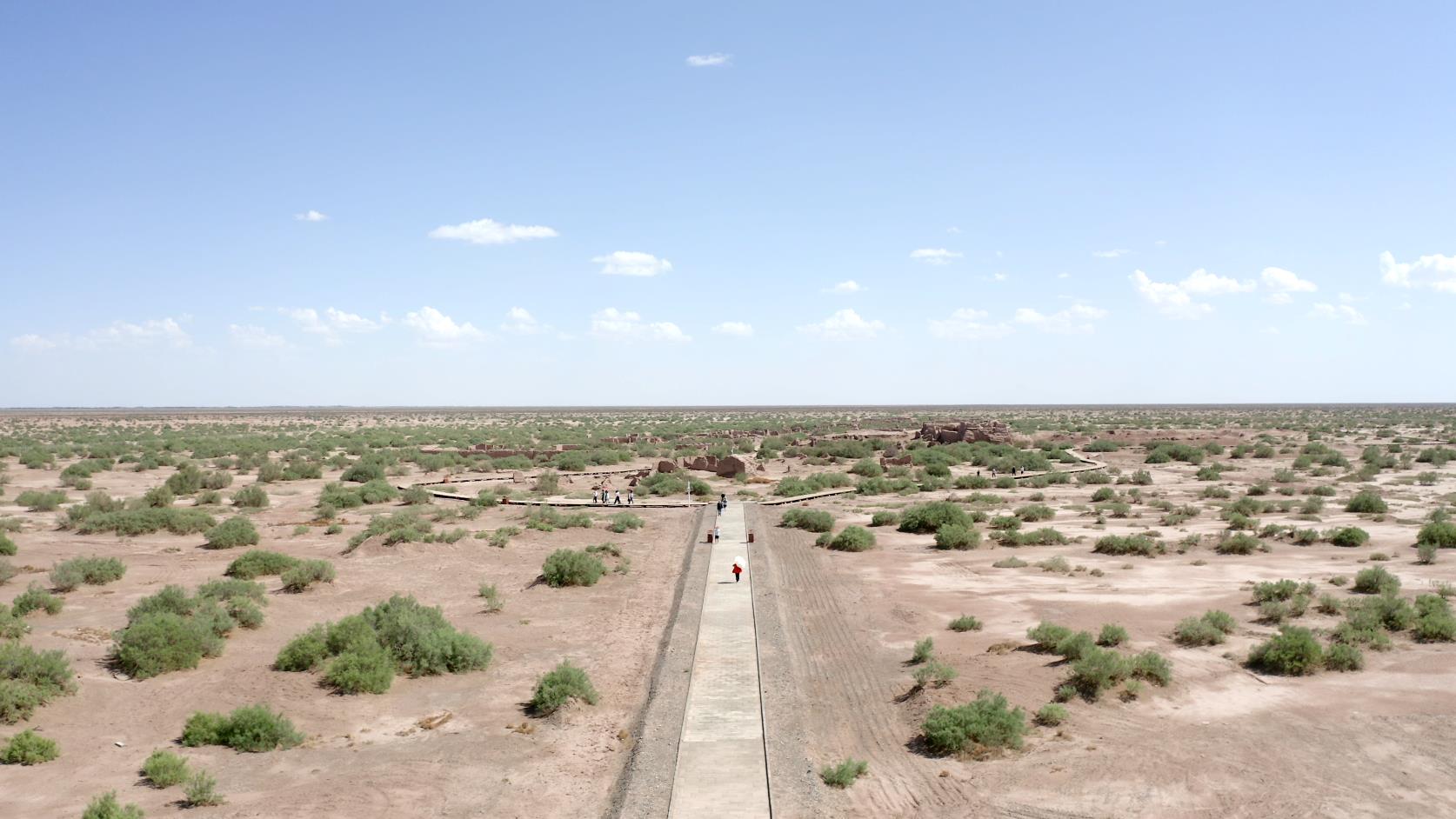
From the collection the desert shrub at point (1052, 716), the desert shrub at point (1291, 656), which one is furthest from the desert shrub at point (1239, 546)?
the desert shrub at point (1052, 716)

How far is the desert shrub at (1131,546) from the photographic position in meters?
27.5

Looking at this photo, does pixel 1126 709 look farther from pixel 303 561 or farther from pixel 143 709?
pixel 303 561

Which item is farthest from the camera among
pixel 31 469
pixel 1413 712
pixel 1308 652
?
pixel 31 469

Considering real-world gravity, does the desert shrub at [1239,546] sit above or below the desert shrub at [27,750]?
above

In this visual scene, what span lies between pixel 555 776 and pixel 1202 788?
843 centimetres

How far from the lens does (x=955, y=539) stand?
97.0ft

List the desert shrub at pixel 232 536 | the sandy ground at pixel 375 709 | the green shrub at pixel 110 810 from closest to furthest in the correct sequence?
the green shrub at pixel 110 810
the sandy ground at pixel 375 709
the desert shrub at pixel 232 536

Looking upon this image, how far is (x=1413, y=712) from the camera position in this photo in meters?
13.6

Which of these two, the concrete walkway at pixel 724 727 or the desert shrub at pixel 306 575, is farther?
the desert shrub at pixel 306 575

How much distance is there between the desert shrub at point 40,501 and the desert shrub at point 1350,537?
47440mm

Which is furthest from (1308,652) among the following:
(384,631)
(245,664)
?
(245,664)

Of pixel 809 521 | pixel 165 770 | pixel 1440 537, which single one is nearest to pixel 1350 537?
pixel 1440 537

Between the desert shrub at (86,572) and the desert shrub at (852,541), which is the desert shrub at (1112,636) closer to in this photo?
the desert shrub at (852,541)

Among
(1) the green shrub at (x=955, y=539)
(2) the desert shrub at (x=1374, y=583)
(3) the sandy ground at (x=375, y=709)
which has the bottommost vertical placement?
(3) the sandy ground at (x=375, y=709)
